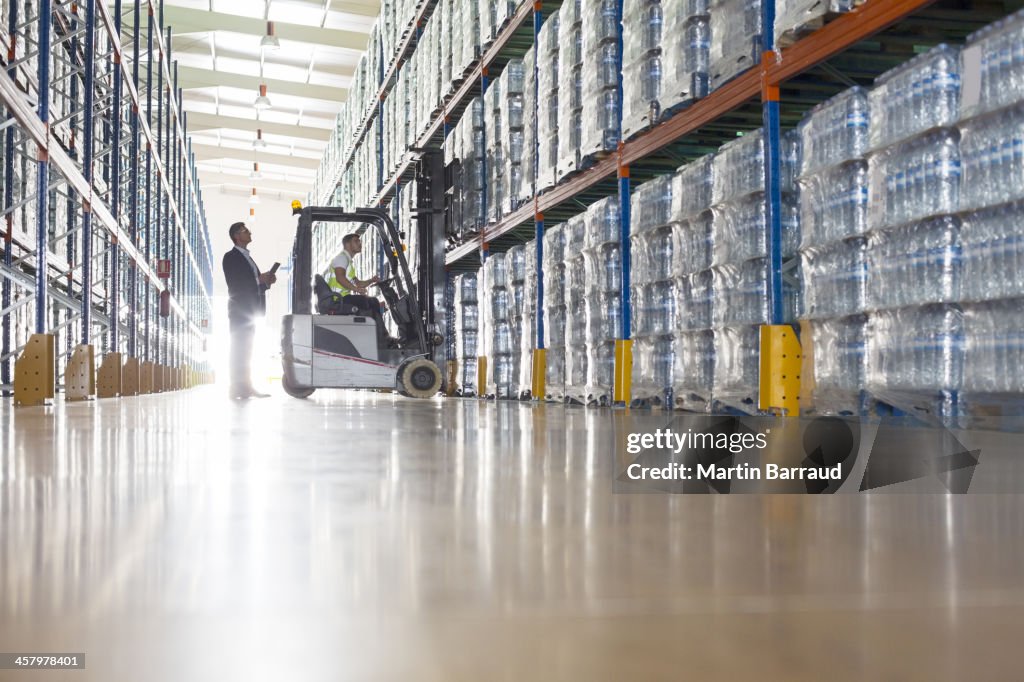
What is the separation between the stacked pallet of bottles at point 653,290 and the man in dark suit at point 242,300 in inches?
168

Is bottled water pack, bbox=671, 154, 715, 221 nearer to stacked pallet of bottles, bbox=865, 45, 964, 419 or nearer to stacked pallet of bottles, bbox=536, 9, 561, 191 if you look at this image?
stacked pallet of bottles, bbox=865, 45, 964, 419

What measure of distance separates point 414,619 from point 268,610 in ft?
0.53

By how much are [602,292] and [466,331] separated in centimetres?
474

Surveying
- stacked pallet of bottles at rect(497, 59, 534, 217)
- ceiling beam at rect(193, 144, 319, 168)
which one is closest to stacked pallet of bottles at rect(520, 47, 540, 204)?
stacked pallet of bottles at rect(497, 59, 534, 217)

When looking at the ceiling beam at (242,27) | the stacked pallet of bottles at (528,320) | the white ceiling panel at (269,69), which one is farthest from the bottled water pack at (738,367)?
the ceiling beam at (242,27)

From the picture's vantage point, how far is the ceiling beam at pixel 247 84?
958 inches

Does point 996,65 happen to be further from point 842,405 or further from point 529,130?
point 529,130

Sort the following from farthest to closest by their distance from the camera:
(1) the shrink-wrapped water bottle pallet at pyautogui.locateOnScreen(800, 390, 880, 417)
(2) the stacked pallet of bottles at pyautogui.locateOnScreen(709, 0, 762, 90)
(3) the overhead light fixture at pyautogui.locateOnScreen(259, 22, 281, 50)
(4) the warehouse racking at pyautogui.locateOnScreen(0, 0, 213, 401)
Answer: (3) the overhead light fixture at pyautogui.locateOnScreen(259, 22, 281, 50) < (4) the warehouse racking at pyautogui.locateOnScreen(0, 0, 213, 401) < (2) the stacked pallet of bottles at pyautogui.locateOnScreen(709, 0, 762, 90) < (1) the shrink-wrapped water bottle pallet at pyautogui.locateOnScreen(800, 390, 880, 417)

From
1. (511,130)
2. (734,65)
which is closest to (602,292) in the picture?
(734,65)

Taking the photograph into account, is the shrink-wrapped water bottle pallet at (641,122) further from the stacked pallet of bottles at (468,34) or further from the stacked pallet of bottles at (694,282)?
the stacked pallet of bottles at (468,34)

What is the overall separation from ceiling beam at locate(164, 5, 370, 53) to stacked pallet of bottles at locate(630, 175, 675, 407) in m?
16.4

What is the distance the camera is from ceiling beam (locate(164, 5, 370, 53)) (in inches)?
810

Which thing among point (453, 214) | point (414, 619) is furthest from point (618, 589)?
point (453, 214)

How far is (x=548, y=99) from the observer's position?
822 cm
